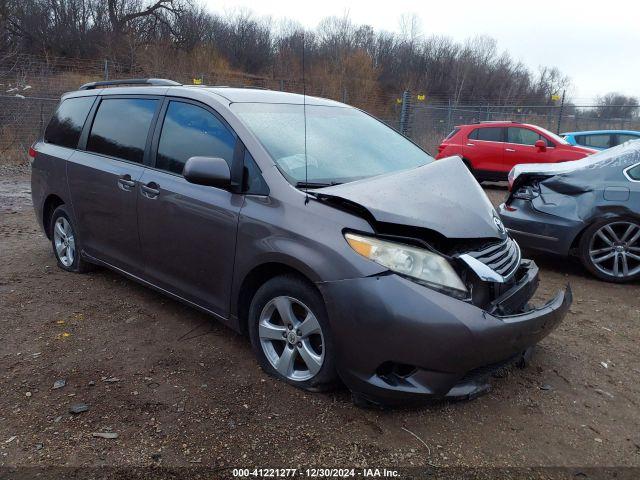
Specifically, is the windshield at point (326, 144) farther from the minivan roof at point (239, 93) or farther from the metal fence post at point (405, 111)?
the metal fence post at point (405, 111)

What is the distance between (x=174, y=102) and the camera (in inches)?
141

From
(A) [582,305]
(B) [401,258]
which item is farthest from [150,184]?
(A) [582,305]

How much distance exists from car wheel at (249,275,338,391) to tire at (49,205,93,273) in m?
2.43

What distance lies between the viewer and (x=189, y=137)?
11.3 ft

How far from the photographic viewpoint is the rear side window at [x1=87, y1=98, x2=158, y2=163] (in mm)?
3770

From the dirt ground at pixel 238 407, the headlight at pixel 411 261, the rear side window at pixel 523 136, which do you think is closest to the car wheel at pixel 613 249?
the dirt ground at pixel 238 407

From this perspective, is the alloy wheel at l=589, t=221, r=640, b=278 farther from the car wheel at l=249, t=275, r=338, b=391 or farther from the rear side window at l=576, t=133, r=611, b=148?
the rear side window at l=576, t=133, r=611, b=148

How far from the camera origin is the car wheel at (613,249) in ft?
15.8

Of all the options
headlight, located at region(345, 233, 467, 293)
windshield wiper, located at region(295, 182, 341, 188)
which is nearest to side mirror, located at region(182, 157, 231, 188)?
windshield wiper, located at region(295, 182, 341, 188)

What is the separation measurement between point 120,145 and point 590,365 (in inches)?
147

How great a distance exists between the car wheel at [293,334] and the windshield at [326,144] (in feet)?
2.15

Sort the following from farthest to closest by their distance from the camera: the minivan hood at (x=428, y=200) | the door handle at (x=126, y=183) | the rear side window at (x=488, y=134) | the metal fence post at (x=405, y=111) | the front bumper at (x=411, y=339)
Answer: the metal fence post at (x=405, y=111)
the rear side window at (x=488, y=134)
the door handle at (x=126, y=183)
the minivan hood at (x=428, y=200)
the front bumper at (x=411, y=339)

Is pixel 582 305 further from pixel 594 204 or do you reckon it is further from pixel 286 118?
pixel 286 118

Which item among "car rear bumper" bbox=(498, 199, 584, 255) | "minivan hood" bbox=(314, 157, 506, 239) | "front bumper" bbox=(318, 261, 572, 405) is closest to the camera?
"front bumper" bbox=(318, 261, 572, 405)
